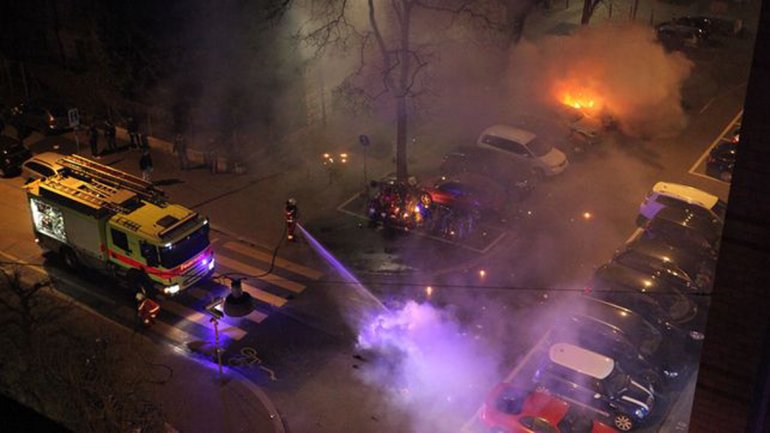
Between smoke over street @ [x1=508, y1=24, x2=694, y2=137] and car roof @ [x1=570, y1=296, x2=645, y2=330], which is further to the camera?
smoke over street @ [x1=508, y1=24, x2=694, y2=137]

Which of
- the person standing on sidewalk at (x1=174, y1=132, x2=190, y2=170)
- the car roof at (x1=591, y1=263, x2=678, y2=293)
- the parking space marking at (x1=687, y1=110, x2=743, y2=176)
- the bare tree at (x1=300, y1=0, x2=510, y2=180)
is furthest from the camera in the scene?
the bare tree at (x1=300, y1=0, x2=510, y2=180)

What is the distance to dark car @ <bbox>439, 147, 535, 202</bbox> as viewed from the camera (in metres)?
23.5

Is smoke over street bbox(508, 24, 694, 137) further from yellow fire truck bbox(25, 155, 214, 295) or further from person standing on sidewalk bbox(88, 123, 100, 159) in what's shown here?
yellow fire truck bbox(25, 155, 214, 295)

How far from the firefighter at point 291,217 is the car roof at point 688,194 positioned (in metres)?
10.0

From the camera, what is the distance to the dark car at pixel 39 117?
27562mm

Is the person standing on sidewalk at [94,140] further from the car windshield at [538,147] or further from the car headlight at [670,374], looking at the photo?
the car headlight at [670,374]

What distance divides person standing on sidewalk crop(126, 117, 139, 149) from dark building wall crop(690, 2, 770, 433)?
73.2ft

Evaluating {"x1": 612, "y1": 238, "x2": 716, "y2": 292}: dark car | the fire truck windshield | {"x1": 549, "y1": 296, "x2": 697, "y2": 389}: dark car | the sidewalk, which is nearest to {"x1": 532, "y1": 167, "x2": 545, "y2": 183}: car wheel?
{"x1": 612, "y1": 238, "x2": 716, "y2": 292}: dark car

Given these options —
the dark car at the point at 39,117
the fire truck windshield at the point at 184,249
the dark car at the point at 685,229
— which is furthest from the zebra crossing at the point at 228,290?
the dark car at the point at 39,117

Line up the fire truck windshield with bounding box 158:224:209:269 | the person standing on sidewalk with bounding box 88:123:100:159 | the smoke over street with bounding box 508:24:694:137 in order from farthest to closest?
the smoke over street with bounding box 508:24:694:137 < the person standing on sidewalk with bounding box 88:123:100:159 < the fire truck windshield with bounding box 158:224:209:269

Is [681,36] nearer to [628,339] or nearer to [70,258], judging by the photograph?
[628,339]

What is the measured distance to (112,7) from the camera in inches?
1055

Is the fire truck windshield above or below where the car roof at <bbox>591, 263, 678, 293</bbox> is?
above

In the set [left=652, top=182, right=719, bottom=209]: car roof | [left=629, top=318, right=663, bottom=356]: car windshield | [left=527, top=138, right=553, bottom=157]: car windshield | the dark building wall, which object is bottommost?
[left=629, top=318, right=663, bottom=356]: car windshield
